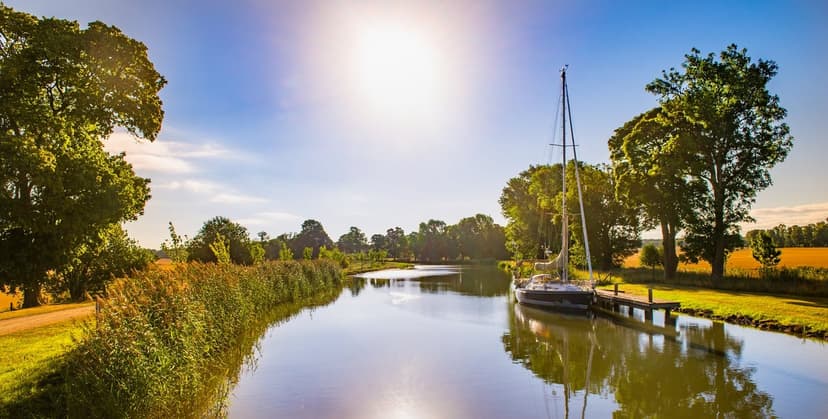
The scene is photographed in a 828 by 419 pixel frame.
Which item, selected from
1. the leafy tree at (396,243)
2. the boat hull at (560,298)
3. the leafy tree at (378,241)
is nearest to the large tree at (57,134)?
the boat hull at (560,298)

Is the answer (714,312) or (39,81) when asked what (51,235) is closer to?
(39,81)

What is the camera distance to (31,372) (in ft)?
36.9

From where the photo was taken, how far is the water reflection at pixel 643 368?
1219 cm

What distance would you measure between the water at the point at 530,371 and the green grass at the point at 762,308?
104 centimetres

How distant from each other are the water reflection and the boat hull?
2.80 meters

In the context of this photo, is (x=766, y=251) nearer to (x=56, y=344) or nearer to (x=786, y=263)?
(x=786, y=263)

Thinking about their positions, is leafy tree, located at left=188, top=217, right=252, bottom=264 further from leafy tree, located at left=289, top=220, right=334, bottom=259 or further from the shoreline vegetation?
leafy tree, located at left=289, top=220, right=334, bottom=259

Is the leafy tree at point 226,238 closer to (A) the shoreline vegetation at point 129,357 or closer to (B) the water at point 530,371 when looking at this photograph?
(B) the water at point 530,371

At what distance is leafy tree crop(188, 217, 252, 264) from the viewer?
45125mm

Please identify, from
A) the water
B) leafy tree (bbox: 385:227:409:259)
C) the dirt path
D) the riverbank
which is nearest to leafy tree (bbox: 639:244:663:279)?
the water

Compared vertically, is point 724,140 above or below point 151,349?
above

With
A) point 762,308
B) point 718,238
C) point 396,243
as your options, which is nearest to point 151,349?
point 762,308

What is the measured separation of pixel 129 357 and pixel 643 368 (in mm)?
14583

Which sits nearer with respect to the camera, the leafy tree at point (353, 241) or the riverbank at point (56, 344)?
the riverbank at point (56, 344)
